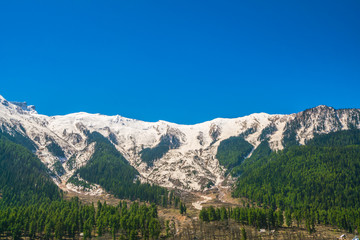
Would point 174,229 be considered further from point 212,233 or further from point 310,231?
point 310,231

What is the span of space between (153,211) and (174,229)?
101ft

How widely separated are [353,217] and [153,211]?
124 metres

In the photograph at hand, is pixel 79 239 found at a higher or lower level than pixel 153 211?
lower

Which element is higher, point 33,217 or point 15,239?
point 33,217

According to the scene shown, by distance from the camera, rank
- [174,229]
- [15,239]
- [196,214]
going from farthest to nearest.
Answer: [196,214]
[174,229]
[15,239]

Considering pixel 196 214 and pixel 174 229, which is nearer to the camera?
Answer: pixel 174 229

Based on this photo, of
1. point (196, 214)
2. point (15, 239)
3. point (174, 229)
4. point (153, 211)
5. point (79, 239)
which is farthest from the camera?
point (196, 214)

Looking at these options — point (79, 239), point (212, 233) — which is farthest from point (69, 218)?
point (212, 233)

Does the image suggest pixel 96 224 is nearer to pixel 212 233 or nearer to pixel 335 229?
pixel 212 233

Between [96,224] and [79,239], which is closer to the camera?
[79,239]

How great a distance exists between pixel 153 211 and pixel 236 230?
59.3 meters

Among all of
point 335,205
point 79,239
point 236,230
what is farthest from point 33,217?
point 335,205

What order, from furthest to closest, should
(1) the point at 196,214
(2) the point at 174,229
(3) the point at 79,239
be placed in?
(1) the point at 196,214
(2) the point at 174,229
(3) the point at 79,239

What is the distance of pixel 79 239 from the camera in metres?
135
